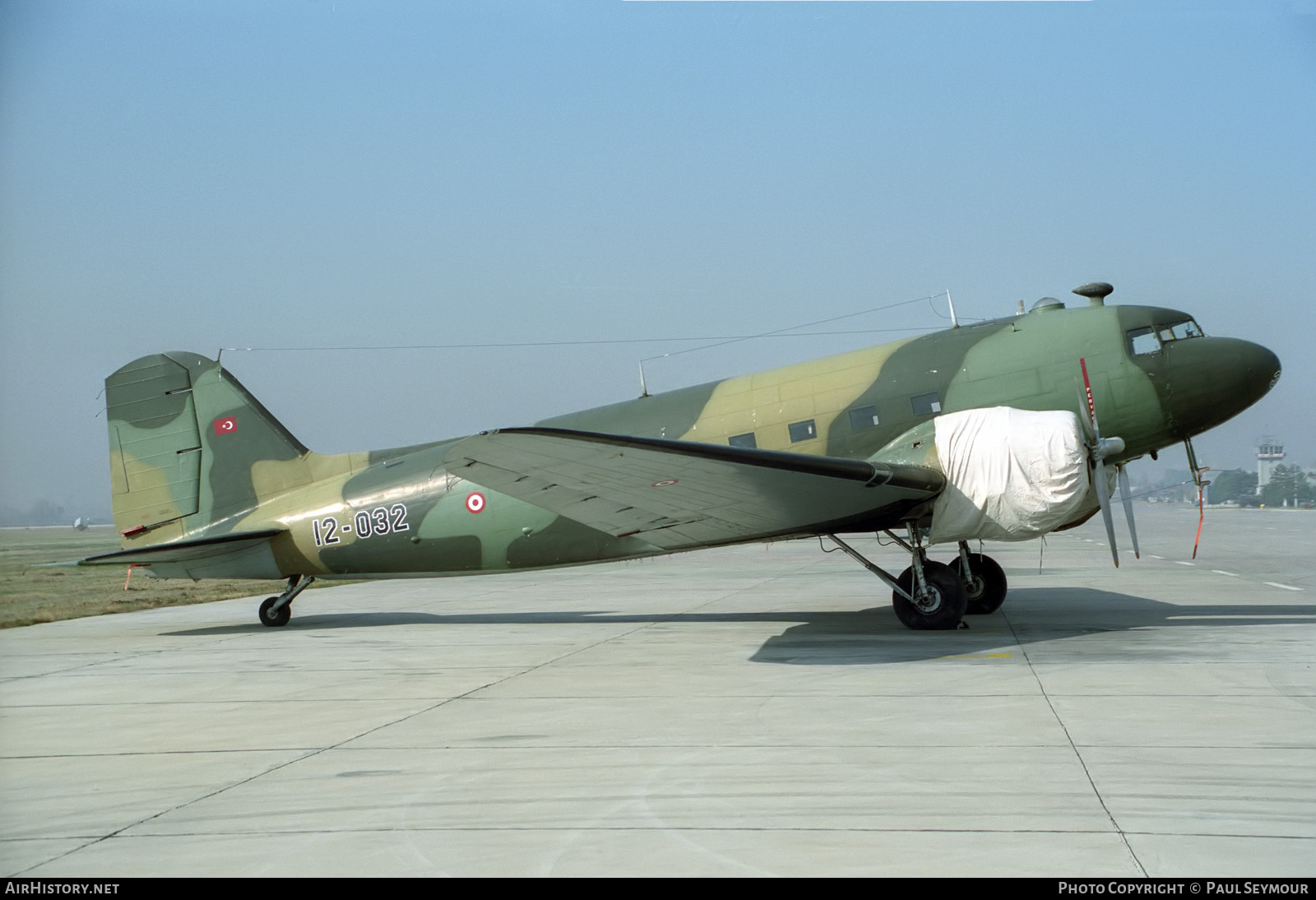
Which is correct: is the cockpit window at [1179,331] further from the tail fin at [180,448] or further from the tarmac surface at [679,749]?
the tail fin at [180,448]

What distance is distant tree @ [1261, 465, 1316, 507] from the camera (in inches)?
6004

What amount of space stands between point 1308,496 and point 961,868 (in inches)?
7453

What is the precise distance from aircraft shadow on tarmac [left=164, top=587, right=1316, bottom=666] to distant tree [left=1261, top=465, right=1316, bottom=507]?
151 meters

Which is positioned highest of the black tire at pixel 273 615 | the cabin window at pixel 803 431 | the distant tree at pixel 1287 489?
the cabin window at pixel 803 431

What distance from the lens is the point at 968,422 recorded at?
13.8 meters

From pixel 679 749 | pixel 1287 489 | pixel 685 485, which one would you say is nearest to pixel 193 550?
pixel 685 485

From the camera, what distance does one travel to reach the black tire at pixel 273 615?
57.9ft

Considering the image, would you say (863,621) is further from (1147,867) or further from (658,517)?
(1147,867)

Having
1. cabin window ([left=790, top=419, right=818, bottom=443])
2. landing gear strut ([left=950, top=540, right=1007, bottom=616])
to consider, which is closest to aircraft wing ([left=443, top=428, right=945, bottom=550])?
cabin window ([left=790, top=419, right=818, bottom=443])

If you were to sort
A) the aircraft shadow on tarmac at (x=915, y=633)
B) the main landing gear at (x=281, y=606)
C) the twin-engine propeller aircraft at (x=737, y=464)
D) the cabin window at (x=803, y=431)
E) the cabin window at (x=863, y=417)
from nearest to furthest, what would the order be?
the aircraft shadow on tarmac at (x=915, y=633) → the twin-engine propeller aircraft at (x=737, y=464) → the cabin window at (x=863, y=417) → the cabin window at (x=803, y=431) → the main landing gear at (x=281, y=606)

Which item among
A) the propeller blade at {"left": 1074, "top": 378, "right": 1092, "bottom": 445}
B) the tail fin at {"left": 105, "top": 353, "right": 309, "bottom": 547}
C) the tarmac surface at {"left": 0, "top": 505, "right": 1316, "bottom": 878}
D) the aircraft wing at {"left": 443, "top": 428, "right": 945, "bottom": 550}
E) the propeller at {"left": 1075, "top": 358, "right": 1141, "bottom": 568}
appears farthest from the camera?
the tail fin at {"left": 105, "top": 353, "right": 309, "bottom": 547}

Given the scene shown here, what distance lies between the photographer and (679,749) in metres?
7.51

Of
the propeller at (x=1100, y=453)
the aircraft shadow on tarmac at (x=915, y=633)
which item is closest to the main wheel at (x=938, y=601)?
the aircraft shadow on tarmac at (x=915, y=633)

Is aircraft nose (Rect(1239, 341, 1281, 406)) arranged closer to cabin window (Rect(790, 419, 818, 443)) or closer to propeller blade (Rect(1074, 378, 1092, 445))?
propeller blade (Rect(1074, 378, 1092, 445))
